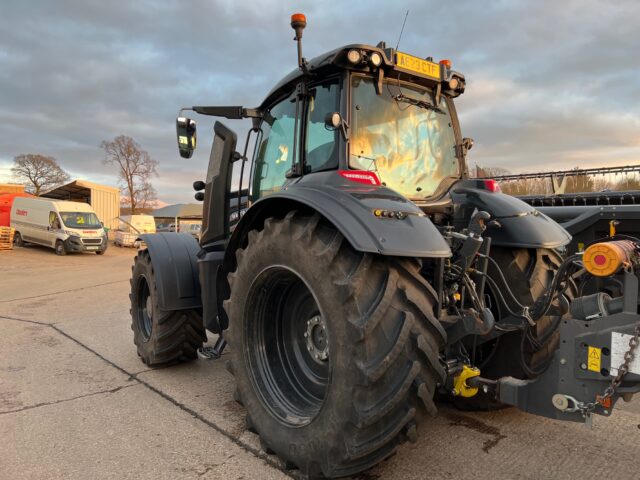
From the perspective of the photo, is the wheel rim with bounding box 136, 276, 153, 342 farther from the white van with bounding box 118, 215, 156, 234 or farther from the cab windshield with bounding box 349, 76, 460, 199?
the white van with bounding box 118, 215, 156, 234

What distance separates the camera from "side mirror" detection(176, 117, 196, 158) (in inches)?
158

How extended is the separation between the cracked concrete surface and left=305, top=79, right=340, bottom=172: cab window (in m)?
1.87

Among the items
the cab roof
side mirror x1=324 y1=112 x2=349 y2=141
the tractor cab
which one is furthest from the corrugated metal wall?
side mirror x1=324 y1=112 x2=349 y2=141

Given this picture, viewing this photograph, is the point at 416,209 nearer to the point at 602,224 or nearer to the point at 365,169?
the point at 365,169

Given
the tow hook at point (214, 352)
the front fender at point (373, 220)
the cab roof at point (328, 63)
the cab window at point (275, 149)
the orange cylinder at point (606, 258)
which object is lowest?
the tow hook at point (214, 352)

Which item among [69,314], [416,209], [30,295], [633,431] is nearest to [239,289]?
[416,209]

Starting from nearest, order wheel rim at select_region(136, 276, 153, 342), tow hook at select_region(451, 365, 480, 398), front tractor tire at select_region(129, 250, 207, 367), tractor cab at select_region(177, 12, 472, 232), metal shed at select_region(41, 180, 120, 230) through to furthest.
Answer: tow hook at select_region(451, 365, 480, 398) → tractor cab at select_region(177, 12, 472, 232) → front tractor tire at select_region(129, 250, 207, 367) → wheel rim at select_region(136, 276, 153, 342) → metal shed at select_region(41, 180, 120, 230)

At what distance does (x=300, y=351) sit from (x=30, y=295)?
870cm

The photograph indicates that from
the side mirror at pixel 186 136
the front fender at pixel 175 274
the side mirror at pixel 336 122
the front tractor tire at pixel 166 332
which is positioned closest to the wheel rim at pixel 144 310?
the front tractor tire at pixel 166 332

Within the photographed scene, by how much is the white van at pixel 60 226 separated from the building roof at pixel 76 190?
23.8 ft

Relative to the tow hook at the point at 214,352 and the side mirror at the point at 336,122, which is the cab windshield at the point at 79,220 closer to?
the tow hook at the point at 214,352

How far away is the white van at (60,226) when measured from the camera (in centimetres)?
2094

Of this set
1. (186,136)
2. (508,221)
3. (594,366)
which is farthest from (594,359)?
(186,136)

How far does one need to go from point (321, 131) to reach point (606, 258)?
74.5 inches
